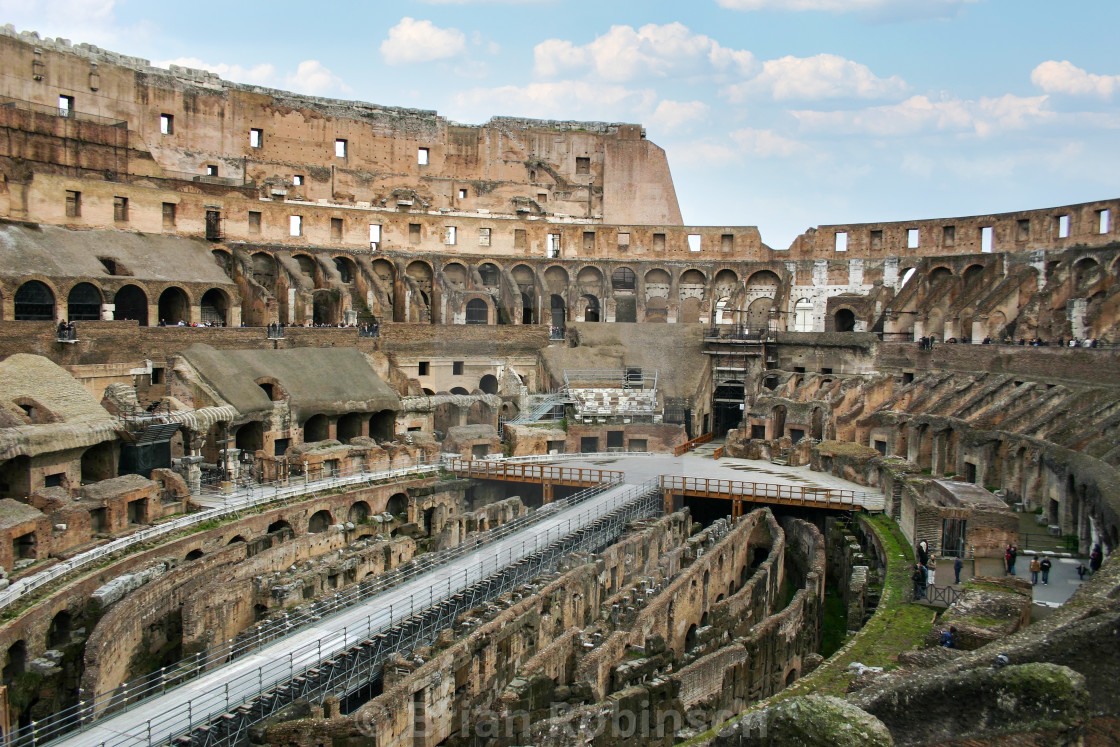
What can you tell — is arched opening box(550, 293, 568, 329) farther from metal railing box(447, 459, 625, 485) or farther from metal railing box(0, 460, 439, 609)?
metal railing box(447, 459, 625, 485)

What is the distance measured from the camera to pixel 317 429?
33344mm

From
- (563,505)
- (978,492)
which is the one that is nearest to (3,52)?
(563,505)

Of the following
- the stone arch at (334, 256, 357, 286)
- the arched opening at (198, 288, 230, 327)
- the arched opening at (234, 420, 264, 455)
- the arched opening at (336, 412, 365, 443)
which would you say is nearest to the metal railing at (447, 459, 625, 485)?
the arched opening at (336, 412, 365, 443)

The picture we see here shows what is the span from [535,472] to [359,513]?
20.1 ft

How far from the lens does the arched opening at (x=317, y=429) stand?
1303 inches

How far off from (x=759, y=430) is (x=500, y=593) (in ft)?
70.1

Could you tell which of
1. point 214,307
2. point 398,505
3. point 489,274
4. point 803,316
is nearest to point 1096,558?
point 398,505

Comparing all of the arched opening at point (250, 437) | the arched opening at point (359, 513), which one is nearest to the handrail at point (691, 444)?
the arched opening at point (359, 513)

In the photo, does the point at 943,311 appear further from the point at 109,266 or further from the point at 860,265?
the point at 109,266

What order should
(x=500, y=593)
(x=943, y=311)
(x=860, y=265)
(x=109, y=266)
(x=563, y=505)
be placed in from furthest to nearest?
(x=860, y=265) → (x=943, y=311) → (x=109, y=266) → (x=563, y=505) → (x=500, y=593)

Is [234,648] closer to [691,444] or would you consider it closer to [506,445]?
[506,445]

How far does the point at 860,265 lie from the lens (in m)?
46.8

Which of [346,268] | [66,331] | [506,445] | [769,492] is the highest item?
[346,268]

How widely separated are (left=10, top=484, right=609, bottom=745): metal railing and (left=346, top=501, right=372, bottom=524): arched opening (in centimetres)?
675
